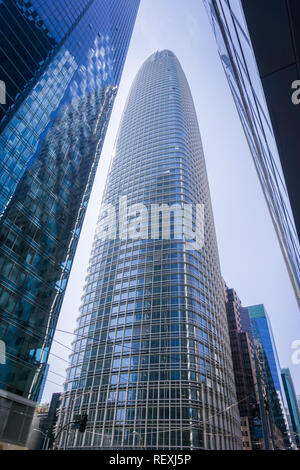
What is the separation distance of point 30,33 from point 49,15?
27.6 feet

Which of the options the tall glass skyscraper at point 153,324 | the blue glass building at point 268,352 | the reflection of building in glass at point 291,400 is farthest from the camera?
the reflection of building in glass at point 291,400

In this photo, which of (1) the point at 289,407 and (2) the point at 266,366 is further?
(1) the point at 289,407

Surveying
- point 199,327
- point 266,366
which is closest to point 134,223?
point 199,327

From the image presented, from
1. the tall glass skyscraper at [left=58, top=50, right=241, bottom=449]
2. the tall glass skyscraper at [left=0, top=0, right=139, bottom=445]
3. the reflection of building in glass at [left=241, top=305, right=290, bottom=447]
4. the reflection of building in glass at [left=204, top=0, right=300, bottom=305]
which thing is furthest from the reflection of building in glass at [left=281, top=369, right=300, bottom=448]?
the reflection of building in glass at [left=204, top=0, right=300, bottom=305]

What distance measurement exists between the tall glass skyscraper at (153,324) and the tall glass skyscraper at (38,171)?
12924 millimetres

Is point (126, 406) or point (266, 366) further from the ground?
point (266, 366)

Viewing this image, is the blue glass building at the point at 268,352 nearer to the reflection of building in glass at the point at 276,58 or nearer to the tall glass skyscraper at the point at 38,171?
the tall glass skyscraper at the point at 38,171

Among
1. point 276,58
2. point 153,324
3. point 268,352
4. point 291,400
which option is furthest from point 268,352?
point 276,58

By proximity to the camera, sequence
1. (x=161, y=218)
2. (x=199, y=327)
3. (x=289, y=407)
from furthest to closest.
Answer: (x=289, y=407)
(x=161, y=218)
(x=199, y=327)

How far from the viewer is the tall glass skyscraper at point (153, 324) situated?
44.0 meters

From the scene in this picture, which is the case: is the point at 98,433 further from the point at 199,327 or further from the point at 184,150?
the point at 184,150

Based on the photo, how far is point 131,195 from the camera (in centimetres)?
7475

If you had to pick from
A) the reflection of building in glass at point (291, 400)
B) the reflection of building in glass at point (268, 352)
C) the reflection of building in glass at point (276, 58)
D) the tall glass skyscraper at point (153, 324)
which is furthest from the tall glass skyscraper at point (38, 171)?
the reflection of building in glass at point (291, 400)

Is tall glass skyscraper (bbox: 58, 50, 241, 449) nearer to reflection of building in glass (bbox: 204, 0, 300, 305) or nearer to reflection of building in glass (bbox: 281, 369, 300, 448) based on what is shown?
reflection of building in glass (bbox: 204, 0, 300, 305)
